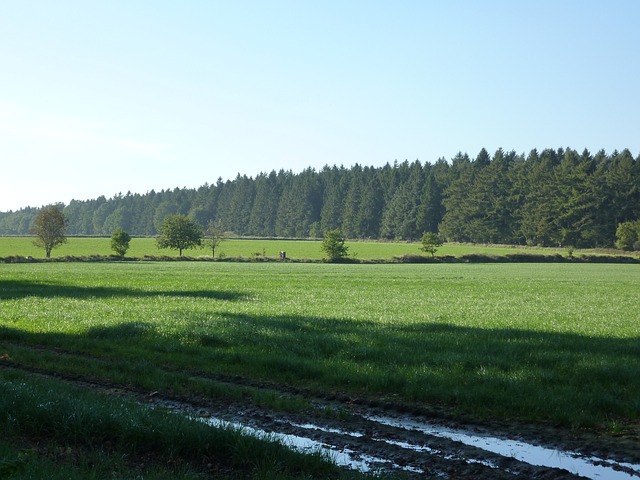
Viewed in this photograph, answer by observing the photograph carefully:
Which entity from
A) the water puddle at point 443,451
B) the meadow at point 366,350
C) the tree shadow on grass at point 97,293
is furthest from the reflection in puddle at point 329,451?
the tree shadow on grass at point 97,293

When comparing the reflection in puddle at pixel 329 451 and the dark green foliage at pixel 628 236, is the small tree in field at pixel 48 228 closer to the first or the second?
the dark green foliage at pixel 628 236

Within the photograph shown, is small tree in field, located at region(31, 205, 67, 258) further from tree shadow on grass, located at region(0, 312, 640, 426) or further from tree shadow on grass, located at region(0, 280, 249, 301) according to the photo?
tree shadow on grass, located at region(0, 312, 640, 426)

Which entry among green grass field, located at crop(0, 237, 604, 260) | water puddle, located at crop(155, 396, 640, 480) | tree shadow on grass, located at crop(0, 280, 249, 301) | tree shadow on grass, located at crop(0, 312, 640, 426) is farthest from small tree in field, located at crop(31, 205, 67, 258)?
water puddle, located at crop(155, 396, 640, 480)

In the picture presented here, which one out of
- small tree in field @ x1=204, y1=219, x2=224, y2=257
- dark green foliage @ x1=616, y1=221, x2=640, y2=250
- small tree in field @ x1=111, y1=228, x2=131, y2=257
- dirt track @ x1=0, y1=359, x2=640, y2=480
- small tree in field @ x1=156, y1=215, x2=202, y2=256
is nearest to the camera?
dirt track @ x1=0, y1=359, x2=640, y2=480

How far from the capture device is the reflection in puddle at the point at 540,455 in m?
7.80

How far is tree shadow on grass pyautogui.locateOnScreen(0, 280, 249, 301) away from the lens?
99.0 feet

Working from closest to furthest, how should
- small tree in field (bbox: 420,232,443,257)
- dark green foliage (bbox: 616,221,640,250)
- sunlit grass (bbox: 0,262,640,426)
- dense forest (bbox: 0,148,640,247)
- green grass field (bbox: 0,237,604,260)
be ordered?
sunlit grass (bbox: 0,262,640,426) → small tree in field (bbox: 420,232,443,257) → green grass field (bbox: 0,237,604,260) → dark green foliage (bbox: 616,221,640,250) → dense forest (bbox: 0,148,640,247)

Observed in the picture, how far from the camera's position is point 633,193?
126 meters

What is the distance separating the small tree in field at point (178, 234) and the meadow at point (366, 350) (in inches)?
3174

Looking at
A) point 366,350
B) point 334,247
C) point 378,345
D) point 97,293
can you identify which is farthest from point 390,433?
point 334,247

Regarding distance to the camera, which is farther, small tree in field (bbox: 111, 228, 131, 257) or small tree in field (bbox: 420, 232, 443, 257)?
small tree in field (bbox: 420, 232, 443, 257)

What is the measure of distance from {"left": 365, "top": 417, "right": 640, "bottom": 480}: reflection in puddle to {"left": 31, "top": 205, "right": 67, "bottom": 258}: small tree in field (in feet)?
320

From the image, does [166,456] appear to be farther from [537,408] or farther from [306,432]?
[537,408]

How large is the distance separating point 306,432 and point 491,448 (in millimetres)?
2521
